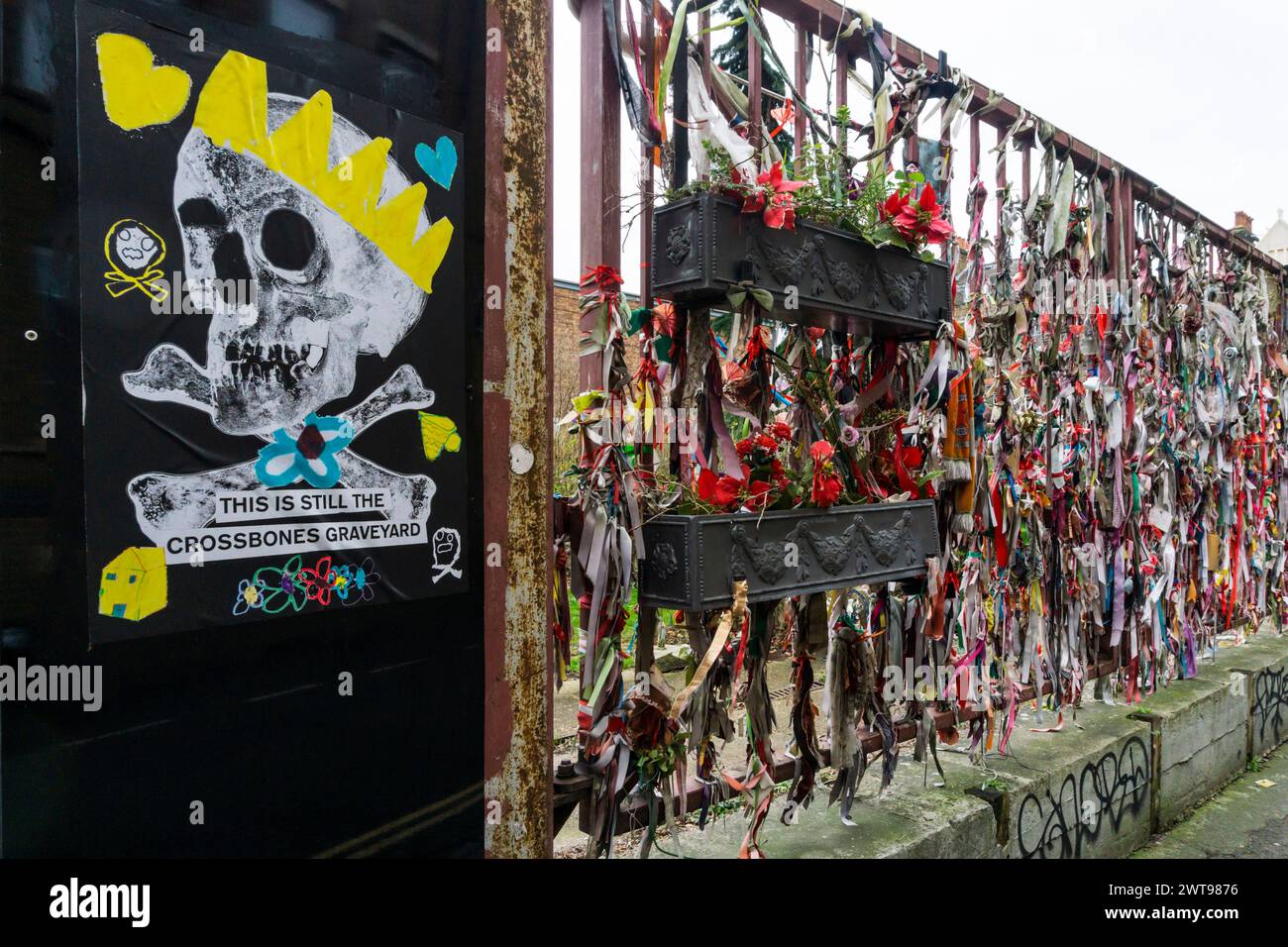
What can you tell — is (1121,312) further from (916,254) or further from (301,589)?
(301,589)

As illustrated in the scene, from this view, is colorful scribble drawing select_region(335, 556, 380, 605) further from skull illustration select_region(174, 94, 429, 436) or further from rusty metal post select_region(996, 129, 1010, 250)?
rusty metal post select_region(996, 129, 1010, 250)

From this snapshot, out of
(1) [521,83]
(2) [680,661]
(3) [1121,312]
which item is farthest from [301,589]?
(2) [680,661]

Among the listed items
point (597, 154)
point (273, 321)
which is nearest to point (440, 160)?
point (597, 154)

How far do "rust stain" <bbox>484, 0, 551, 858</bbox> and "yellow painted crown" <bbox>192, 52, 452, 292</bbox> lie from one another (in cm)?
19

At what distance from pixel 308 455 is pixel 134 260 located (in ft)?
1.38

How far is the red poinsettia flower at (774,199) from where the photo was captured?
184cm

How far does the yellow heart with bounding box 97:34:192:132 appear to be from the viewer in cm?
128

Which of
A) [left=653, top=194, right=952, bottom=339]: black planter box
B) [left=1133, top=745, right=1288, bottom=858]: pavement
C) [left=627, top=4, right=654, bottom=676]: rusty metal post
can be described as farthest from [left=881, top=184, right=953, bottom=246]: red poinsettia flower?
[left=1133, top=745, right=1288, bottom=858]: pavement

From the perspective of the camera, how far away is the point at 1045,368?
3.36m

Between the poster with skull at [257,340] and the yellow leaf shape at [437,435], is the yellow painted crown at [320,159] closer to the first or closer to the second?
the poster with skull at [257,340]

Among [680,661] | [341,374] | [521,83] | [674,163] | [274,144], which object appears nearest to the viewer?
[274,144]

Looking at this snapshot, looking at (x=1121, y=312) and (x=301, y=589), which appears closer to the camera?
(x=301, y=589)

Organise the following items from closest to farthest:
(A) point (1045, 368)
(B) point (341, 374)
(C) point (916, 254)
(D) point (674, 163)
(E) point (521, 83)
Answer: (B) point (341, 374)
(E) point (521, 83)
(D) point (674, 163)
(C) point (916, 254)
(A) point (1045, 368)

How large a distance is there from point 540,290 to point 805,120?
1027 millimetres
